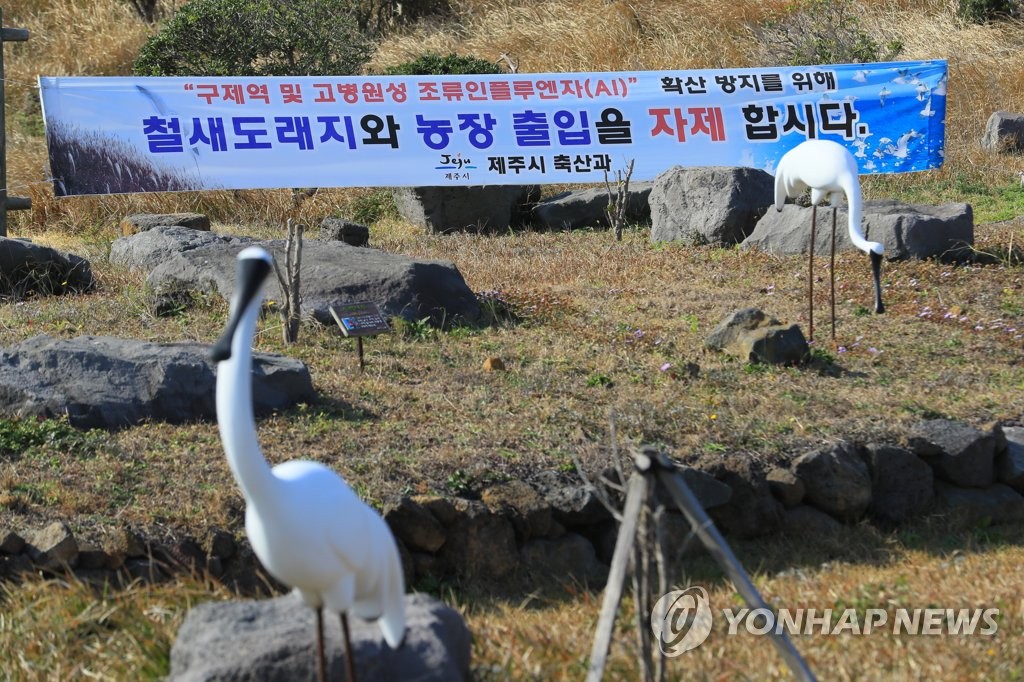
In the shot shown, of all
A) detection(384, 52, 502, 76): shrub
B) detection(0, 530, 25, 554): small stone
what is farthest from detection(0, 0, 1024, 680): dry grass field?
detection(384, 52, 502, 76): shrub

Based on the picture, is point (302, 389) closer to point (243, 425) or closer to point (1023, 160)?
point (243, 425)

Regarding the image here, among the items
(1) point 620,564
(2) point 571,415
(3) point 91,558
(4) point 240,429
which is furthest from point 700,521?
(2) point 571,415

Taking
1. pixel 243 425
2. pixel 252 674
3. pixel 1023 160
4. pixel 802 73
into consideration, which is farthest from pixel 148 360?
pixel 1023 160

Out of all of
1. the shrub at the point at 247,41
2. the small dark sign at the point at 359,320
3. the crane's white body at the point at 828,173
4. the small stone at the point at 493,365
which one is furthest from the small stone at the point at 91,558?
the shrub at the point at 247,41

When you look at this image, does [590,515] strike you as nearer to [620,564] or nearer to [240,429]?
[620,564]

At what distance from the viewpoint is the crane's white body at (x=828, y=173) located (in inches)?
283

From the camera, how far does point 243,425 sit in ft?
8.53

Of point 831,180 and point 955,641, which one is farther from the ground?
point 831,180

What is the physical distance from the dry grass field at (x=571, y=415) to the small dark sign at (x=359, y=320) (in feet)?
0.85

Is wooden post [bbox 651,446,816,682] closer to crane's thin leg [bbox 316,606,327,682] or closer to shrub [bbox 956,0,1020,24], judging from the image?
crane's thin leg [bbox 316,606,327,682]

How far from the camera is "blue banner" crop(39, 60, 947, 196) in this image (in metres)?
10.7

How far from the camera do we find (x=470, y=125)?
11328 millimetres

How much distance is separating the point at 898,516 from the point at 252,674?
3.61 metres

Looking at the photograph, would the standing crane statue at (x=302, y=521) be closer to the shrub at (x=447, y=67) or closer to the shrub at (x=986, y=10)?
the shrub at (x=447, y=67)
